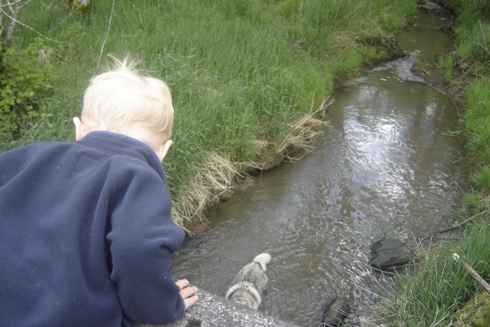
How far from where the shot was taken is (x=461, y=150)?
631cm

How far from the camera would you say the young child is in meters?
1.71

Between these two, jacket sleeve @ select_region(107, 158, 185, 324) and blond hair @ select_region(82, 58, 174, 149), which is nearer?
jacket sleeve @ select_region(107, 158, 185, 324)

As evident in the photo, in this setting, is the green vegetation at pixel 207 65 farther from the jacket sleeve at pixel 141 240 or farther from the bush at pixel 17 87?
the jacket sleeve at pixel 141 240

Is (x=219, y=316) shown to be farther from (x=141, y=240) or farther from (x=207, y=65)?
(x=207, y=65)

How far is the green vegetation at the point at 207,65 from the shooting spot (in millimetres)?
4621

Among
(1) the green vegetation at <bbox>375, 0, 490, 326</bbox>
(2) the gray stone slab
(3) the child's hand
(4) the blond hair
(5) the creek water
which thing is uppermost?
(4) the blond hair

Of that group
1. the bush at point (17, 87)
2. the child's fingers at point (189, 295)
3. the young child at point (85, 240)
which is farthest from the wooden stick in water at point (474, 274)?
the bush at point (17, 87)

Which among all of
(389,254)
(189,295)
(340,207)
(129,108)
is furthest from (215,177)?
(129,108)

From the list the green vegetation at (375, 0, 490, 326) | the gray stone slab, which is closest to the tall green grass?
the green vegetation at (375, 0, 490, 326)

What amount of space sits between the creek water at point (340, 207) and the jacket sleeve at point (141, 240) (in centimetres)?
224

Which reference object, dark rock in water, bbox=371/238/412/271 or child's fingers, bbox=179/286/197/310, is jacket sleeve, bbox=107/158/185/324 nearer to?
child's fingers, bbox=179/286/197/310

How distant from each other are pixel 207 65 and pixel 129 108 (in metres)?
3.86

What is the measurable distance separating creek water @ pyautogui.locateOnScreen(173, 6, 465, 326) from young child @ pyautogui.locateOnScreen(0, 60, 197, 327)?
2280mm

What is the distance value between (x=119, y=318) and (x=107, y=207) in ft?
1.44
